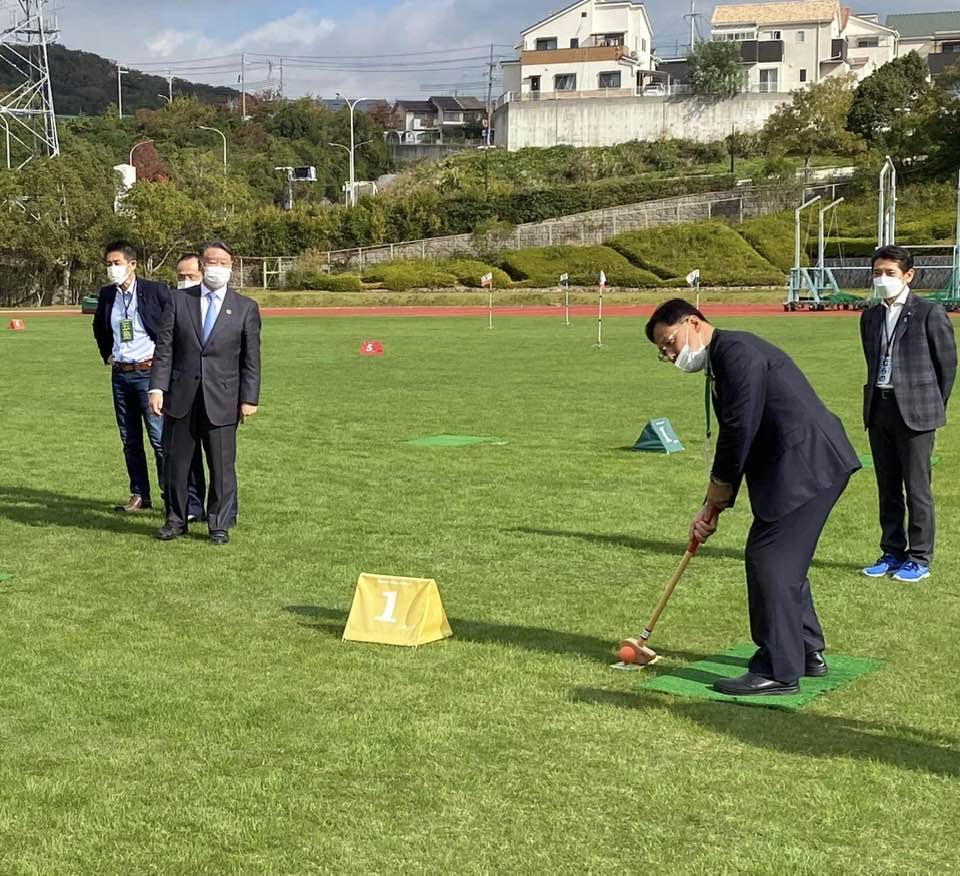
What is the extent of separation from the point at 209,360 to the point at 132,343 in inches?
59.4

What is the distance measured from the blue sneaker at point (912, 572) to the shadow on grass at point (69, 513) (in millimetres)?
5722

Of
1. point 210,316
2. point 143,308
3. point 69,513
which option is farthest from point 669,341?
point 69,513

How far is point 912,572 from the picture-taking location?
28.8ft

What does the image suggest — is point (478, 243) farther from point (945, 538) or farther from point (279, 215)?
point (945, 538)

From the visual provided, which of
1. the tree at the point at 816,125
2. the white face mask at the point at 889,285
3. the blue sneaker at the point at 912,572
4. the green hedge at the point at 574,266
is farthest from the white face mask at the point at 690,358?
the tree at the point at 816,125

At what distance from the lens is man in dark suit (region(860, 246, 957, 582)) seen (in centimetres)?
877

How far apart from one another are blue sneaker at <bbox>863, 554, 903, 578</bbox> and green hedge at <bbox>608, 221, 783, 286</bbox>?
54981 mm

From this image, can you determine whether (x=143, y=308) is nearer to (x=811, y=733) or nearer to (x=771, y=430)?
(x=771, y=430)

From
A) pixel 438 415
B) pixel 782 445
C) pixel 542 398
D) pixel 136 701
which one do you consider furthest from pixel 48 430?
pixel 782 445

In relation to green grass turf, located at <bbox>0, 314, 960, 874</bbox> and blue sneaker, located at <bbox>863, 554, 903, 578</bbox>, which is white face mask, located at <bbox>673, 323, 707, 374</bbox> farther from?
blue sneaker, located at <bbox>863, 554, 903, 578</bbox>

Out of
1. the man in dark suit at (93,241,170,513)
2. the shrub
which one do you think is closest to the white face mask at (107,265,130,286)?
the man in dark suit at (93,241,170,513)

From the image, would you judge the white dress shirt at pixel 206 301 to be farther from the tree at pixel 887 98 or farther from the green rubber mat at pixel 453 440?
the tree at pixel 887 98

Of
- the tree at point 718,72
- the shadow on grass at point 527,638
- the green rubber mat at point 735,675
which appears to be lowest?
the shadow on grass at point 527,638

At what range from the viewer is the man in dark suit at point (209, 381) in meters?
10.1
